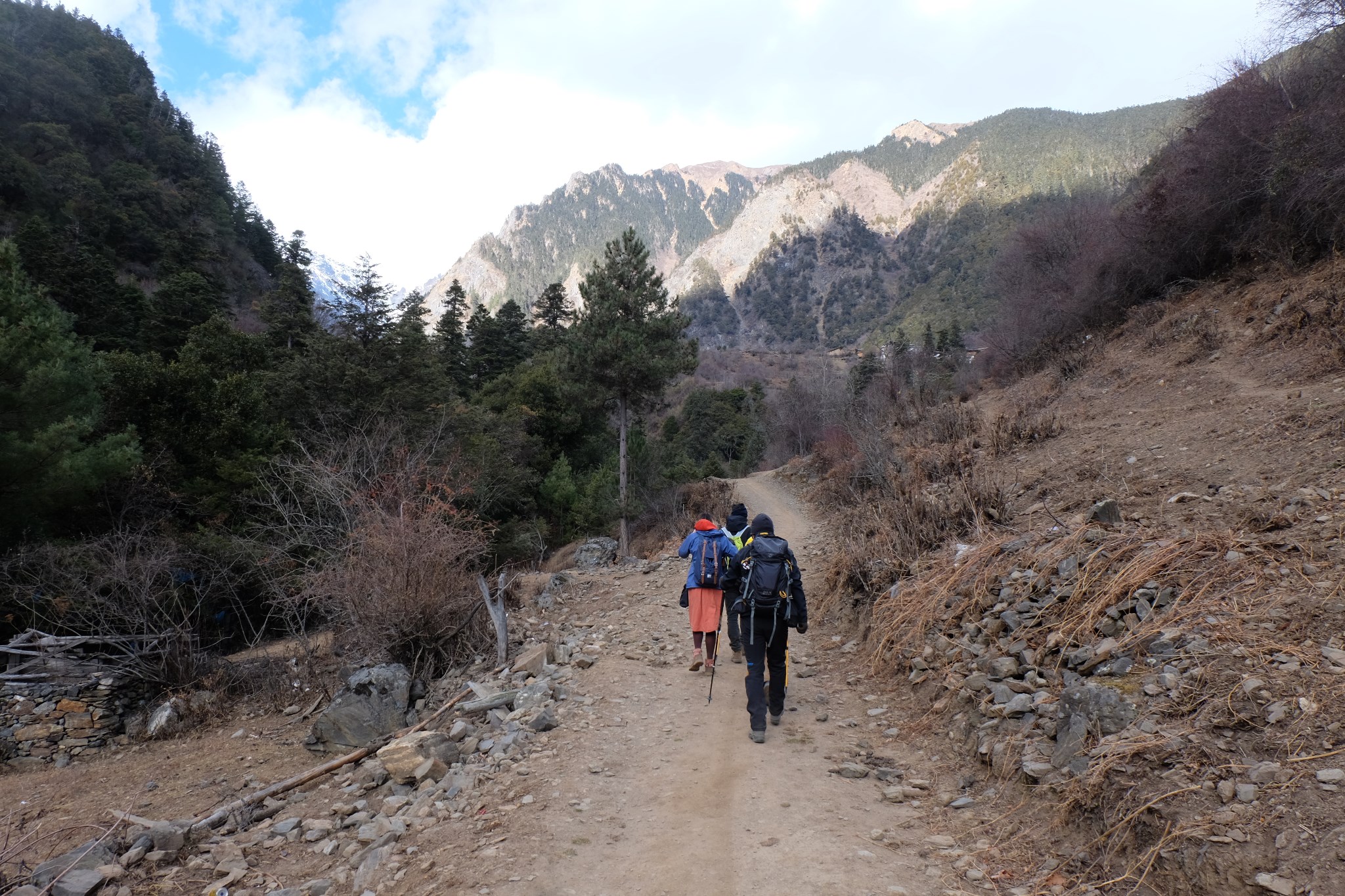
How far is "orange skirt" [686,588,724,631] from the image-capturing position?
6.46m

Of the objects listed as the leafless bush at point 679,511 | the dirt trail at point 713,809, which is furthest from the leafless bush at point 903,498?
the leafless bush at point 679,511

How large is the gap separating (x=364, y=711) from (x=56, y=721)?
6.41 metres

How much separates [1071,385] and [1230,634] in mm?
12485

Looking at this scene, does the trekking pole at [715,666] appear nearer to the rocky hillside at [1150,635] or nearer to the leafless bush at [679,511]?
the rocky hillside at [1150,635]

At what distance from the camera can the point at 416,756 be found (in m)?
5.41

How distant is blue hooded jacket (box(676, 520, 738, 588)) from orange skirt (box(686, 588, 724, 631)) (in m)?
0.09

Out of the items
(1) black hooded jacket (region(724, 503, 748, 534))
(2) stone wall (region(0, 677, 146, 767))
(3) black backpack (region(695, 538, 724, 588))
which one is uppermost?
(1) black hooded jacket (region(724, 503, 748, 534))

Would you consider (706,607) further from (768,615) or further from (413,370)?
(413,370)

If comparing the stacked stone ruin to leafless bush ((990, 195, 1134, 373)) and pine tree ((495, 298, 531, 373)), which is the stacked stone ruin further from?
pine tree ((495, 298, 531, 373))

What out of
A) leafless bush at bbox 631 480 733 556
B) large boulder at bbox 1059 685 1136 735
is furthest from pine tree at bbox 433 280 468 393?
large boulder at bbox 1059 685 1136 735

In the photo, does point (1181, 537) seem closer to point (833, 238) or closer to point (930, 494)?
point (930, 494)

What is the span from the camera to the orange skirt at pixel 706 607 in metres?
6.46

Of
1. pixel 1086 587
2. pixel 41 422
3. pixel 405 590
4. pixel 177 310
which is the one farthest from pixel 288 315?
pixel 1086 587

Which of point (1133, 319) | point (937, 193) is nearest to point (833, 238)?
point (937, 193)
